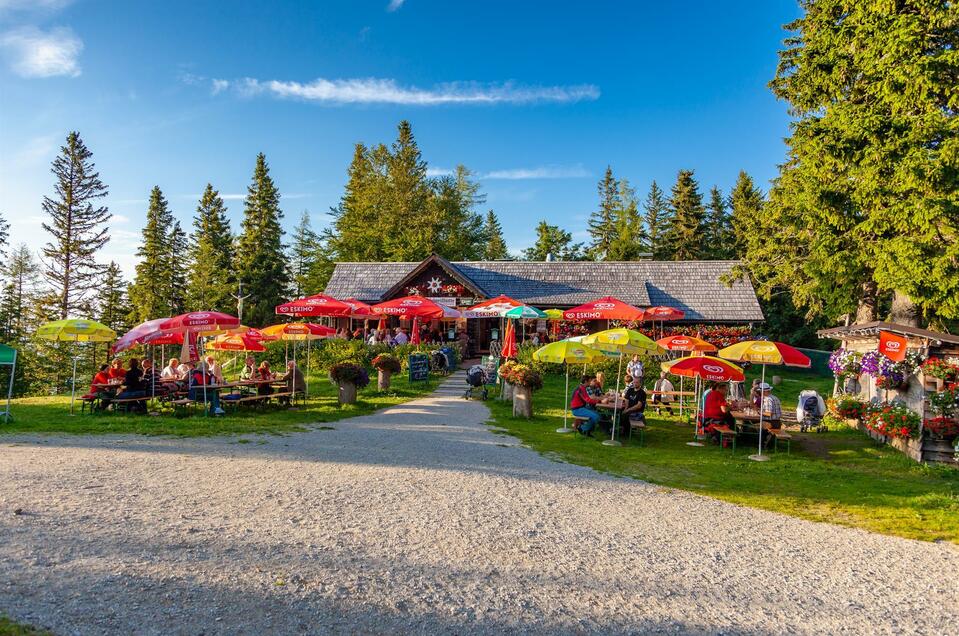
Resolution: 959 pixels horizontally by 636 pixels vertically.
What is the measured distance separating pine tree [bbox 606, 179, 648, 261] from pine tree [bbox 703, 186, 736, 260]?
21.3 feet

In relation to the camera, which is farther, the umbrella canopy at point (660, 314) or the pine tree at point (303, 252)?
the pine tree at point (303, 252)

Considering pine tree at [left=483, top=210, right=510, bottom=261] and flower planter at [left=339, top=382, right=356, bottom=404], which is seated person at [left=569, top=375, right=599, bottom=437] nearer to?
flower planter at [left=339, top=382, right=356, bottom=404]

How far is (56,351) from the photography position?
119 feet

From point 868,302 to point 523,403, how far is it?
1413 cm

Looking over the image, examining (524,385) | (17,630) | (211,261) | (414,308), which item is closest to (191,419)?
(524,385)

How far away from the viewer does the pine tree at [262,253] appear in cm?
4425

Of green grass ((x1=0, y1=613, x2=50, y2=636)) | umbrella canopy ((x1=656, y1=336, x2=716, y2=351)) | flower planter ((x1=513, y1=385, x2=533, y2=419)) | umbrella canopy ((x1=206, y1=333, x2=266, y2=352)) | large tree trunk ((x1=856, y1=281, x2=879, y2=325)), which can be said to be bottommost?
green grass ((x1=0, y1=613, x2=50, y2=636))

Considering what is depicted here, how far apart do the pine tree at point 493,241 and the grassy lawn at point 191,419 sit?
44434 mm

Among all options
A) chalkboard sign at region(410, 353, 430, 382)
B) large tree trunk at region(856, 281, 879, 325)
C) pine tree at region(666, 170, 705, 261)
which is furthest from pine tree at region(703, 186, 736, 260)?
chalkboard sign at region(410, 353, 430, 382)

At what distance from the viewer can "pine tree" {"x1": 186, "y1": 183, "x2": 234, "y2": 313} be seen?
142 feet

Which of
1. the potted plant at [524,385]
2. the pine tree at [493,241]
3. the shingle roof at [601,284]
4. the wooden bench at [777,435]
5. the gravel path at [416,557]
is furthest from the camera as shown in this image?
the pine tree at [493,241]

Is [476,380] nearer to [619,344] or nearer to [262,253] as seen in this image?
[619,344]

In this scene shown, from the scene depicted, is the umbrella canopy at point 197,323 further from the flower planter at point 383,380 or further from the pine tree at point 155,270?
the pine tree at point 155,270

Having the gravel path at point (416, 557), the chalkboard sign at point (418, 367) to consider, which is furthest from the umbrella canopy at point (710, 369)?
the chalkboard sign at point (418, 367)
